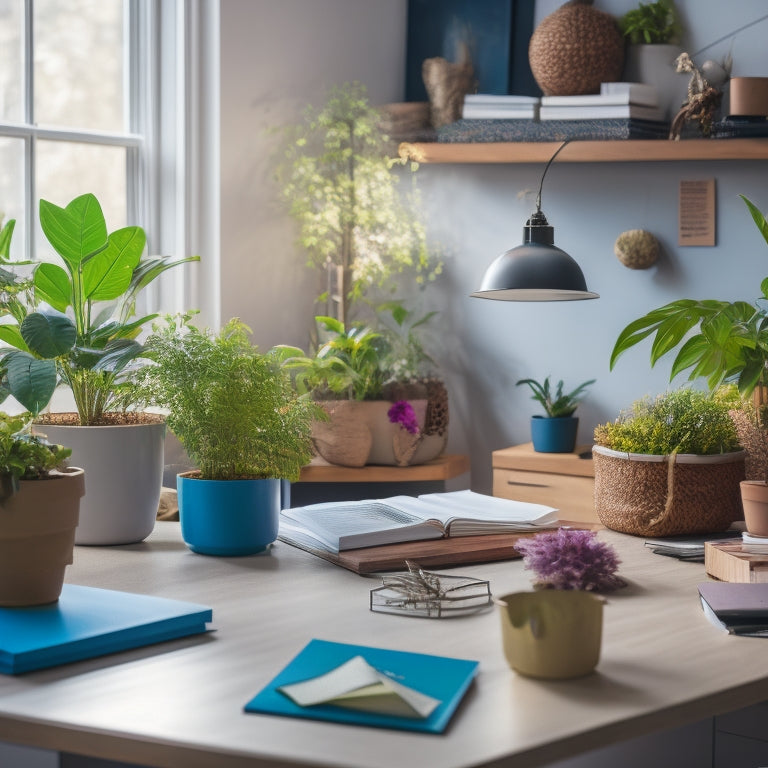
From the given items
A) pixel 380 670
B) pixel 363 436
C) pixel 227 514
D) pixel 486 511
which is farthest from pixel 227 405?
pixel 363 436

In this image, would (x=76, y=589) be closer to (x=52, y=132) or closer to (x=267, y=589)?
(x=267, y=589)

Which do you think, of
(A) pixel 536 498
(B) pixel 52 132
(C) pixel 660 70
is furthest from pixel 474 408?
(B) pixel 52 132

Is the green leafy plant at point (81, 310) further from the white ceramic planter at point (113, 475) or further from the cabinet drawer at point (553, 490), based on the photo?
the cabinet drawer at point (553, 490)

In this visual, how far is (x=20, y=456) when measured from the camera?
1.31 meters

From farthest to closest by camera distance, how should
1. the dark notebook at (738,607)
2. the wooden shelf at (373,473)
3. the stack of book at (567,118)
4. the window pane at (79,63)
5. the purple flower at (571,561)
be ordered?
the stack of book at (567,118)
the wooden shelf at (373,473)
the window pane at (79,63)
the purple flower at (571,561)
the dark notebook at (738,607)

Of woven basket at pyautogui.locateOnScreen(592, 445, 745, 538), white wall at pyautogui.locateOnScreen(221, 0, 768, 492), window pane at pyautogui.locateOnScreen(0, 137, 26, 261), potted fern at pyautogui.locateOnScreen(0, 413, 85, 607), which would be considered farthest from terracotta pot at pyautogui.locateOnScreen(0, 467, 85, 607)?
white wall at pyautogui.locateOnScreen(221, 0, 768, 492)

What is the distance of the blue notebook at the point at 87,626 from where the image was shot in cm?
111

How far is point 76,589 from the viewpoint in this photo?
138cm

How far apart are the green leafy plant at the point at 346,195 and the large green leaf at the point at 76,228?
150 cm

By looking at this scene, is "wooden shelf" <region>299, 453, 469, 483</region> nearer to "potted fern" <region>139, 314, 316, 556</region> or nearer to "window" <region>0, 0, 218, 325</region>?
"window" <region>0, 0, 218, 325</region>

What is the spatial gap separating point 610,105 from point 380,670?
7.84 feet

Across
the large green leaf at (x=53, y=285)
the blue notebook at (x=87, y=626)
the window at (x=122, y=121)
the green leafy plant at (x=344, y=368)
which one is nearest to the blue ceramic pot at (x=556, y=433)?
the green leafy plant at (x=344, y=368)

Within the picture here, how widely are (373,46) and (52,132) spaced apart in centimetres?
123

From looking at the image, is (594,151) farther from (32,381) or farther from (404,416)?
(32,381)
